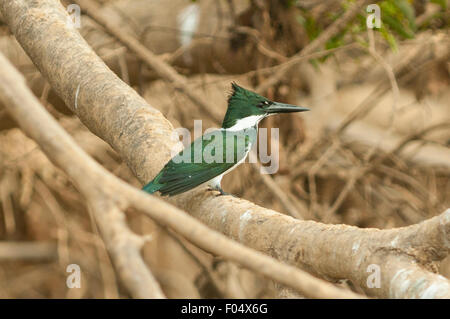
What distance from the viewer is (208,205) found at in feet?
7.31

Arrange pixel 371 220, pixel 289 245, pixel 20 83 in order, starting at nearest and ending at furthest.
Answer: pixel 20 83, pixel 289 245, pixel 371 220

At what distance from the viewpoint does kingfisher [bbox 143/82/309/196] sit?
225 cm

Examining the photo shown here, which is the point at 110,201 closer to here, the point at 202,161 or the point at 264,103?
the point at 202,161

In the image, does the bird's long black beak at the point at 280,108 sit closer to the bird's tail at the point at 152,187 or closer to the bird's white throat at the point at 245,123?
the bird's white throat at the point at 245,123

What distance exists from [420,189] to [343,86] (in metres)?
1.23

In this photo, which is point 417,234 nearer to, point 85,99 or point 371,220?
point 85,99

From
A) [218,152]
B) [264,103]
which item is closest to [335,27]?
[264,103]

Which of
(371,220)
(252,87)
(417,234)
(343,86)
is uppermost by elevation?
(343,86)

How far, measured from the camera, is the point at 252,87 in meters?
4.30

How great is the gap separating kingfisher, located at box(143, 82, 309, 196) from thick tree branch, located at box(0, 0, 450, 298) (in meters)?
0.08

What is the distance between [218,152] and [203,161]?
94mm

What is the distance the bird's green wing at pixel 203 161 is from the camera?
224 centimetres

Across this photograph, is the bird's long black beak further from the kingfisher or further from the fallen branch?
the fallen branch
